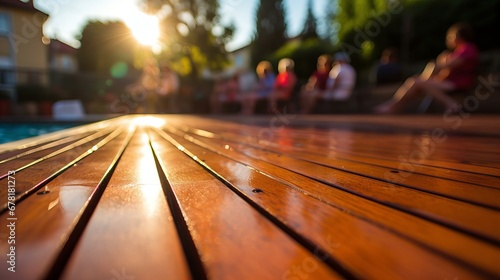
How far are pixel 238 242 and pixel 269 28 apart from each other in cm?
2877

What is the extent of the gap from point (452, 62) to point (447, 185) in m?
3.11

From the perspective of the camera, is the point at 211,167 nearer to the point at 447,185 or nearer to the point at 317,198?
the point at 317,198

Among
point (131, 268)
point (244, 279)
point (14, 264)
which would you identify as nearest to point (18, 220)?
point (14, 264)

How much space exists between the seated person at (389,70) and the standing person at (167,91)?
4.89 meters

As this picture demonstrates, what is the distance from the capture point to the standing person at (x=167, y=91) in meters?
7.86

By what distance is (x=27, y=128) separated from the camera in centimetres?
479

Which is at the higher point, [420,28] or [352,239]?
[420,28]

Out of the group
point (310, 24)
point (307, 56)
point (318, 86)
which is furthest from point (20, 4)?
point (310, 24)

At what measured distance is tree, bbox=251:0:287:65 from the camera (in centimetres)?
2631

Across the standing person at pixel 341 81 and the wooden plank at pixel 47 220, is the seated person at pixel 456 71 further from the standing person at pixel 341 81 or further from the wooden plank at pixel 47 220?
the wooden plank at pixel 47 220

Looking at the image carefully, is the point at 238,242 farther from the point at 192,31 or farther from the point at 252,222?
the point at 192,31

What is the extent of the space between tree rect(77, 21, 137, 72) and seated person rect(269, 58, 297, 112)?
62.9ft

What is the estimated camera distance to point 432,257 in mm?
347

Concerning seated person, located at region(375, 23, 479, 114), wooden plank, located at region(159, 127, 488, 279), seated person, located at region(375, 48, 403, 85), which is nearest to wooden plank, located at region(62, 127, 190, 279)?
wooden plank, located at region(159, 127, 488, 279)
